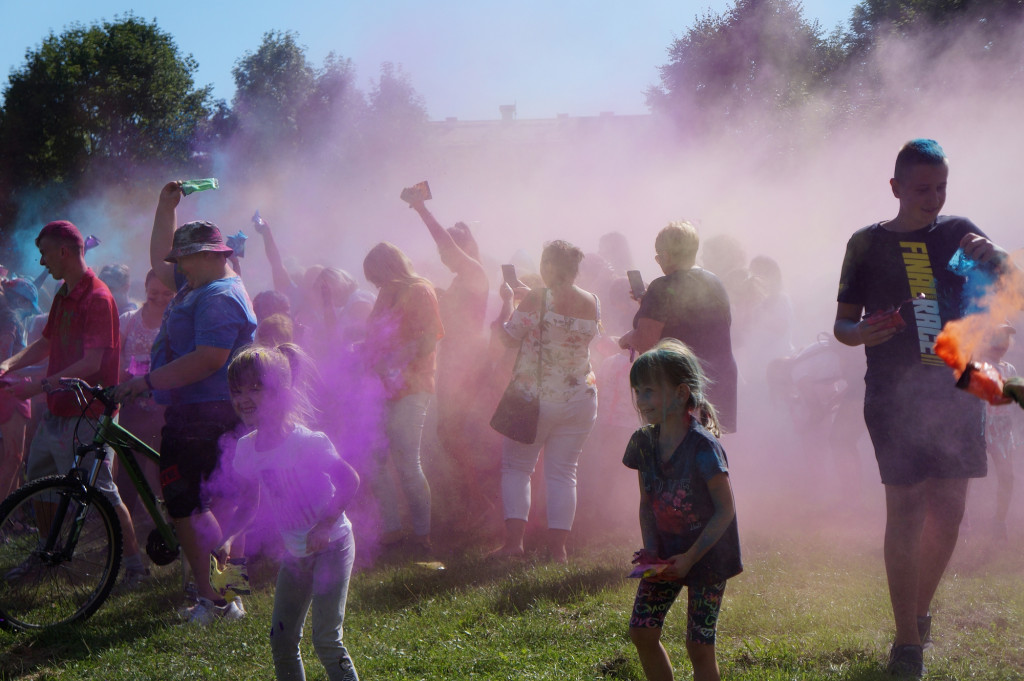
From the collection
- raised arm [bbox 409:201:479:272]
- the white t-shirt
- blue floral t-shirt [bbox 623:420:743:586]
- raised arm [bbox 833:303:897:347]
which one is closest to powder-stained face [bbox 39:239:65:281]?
raised arm [bbox 409:201:479:272]

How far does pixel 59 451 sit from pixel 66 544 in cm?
96

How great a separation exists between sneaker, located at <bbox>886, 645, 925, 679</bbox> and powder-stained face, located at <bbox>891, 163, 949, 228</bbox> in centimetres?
173

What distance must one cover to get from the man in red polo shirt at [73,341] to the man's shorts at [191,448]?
0.91 meters

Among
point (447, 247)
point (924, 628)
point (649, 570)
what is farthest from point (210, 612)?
point (924, 628)

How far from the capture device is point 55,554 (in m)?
4.84

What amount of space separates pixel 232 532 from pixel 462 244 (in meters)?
3.84

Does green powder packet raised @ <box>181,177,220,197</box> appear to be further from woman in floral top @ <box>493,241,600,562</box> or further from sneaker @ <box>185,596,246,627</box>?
sneaker @ <box>185,596,246,627</box>

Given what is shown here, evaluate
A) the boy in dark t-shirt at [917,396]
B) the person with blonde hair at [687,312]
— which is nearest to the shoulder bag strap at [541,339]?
the person with blonde hair at [687,312]

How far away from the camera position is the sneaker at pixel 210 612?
4.74 metres

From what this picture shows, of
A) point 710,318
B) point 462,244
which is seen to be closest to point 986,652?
point 710,318

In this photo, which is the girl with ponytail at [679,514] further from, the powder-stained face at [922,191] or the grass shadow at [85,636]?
the grass shadow at [85,636]

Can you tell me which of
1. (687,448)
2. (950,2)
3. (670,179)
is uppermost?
(950,2)

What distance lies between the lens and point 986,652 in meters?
3.97

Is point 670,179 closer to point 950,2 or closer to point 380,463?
point 950,2
